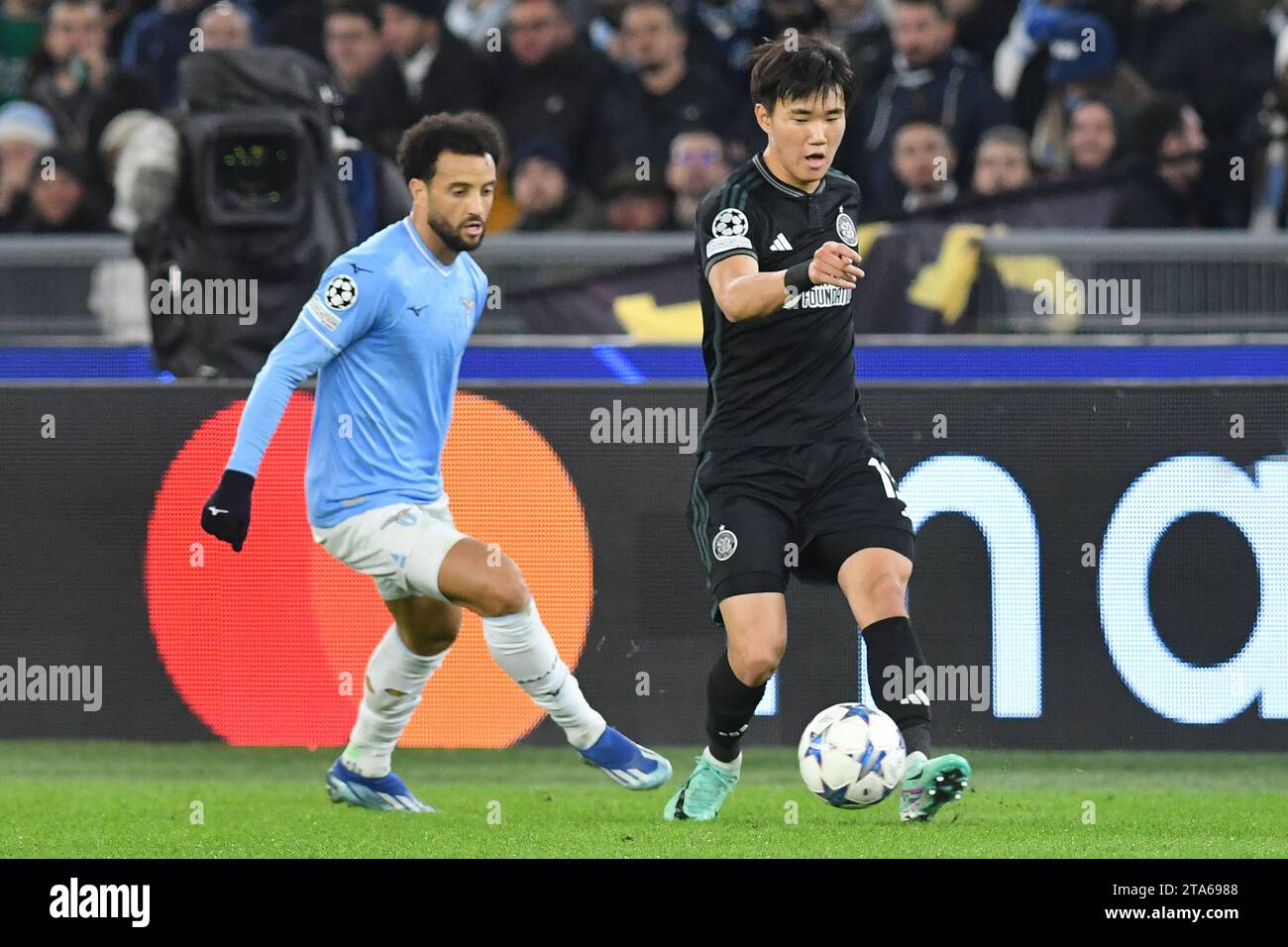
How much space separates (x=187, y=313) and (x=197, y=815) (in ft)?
7.73

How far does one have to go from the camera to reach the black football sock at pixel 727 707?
6008mm

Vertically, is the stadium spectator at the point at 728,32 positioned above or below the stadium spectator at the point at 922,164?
above

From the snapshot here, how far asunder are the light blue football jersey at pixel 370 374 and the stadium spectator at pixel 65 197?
4211mm

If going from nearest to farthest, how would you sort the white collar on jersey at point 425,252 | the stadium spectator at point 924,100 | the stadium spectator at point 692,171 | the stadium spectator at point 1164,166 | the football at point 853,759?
the football at point 853,759
the white collar on jersey at point 425,252
the stadium spectator at point 1164,166
the stadium spectator at point 692,171
the stadium spectator at point 924,100

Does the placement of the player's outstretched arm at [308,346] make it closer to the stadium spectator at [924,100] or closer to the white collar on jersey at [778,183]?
the white collar on jersey at [778,183]

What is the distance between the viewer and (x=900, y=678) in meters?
5.64

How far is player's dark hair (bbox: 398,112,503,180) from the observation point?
6.39 meters

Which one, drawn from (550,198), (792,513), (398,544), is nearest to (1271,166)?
(550,198)

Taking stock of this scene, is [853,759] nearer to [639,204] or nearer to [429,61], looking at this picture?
[639,204]

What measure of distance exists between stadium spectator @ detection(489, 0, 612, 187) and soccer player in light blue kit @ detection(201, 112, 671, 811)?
12.4 feet

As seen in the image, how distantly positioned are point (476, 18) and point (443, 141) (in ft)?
15.6

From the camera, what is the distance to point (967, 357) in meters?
7.56

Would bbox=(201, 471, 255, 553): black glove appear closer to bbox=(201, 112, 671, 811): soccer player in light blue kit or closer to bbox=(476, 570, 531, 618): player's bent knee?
bbox=(201, 112, 671, 811): soccer player in light blue kit

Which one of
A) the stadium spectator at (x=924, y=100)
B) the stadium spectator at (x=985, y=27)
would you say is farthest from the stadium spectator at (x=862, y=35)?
the stadium spectator at (x=985, y=27)
